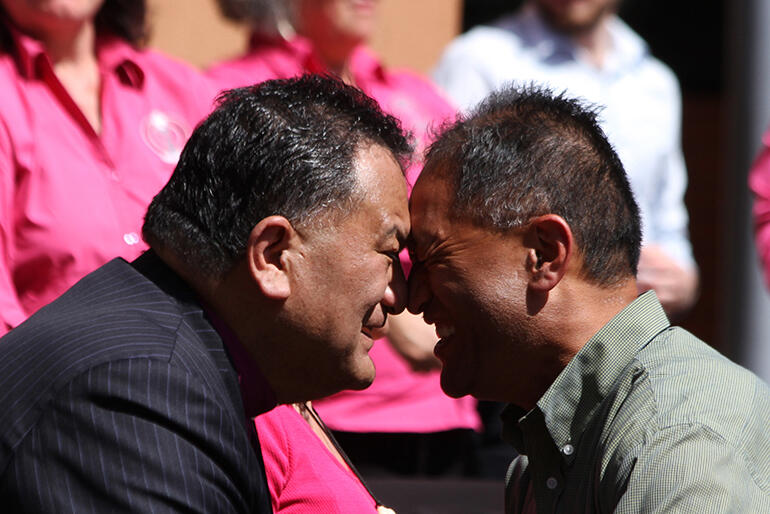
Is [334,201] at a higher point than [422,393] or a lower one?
higher

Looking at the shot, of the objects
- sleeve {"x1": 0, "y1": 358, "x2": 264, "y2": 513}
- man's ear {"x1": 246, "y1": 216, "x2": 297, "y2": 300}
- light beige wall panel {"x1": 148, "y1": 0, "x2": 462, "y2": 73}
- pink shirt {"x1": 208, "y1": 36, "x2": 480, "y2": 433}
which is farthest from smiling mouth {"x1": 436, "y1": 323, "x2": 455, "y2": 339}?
light beige wall panel {"x1": 148, "y1": 0, "x2": 462, "y2": 73}

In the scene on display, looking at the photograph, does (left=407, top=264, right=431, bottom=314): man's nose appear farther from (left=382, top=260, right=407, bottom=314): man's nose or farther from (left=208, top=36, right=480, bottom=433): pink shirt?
(left=208, top=36, right=480, bottom=433): pink shirt

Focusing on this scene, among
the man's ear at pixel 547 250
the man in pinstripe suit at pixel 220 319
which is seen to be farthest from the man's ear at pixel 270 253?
the man's ear at pixel 547 250

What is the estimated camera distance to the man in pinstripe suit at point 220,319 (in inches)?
80.8

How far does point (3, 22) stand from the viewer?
3.58 meters

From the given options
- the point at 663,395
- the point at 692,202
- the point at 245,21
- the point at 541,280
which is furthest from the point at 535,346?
the point at 692,202

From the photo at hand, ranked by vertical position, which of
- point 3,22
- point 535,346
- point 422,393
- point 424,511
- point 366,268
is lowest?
point 424,511

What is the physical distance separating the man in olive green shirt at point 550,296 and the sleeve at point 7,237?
41.9 inches

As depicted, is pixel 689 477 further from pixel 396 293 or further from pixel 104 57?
pixel 104 57

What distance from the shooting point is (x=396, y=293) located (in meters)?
2.60

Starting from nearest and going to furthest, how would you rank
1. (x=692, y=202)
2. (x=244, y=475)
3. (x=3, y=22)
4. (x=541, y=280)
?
1. (x=244, y=475)
2. (x=541, y=280)
3. (x=3, y=22)
4. (x=692, y=202)

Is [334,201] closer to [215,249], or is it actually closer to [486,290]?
[215,249]

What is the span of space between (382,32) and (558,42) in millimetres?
1659

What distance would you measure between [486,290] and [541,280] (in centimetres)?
12
